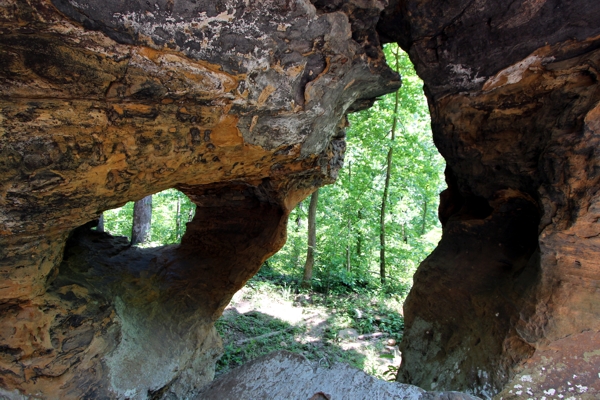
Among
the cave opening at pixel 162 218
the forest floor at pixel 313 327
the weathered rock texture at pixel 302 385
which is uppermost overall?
the cave opening at pixel 162 218

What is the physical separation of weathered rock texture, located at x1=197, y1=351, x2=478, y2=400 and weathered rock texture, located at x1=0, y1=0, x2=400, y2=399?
1349 mm

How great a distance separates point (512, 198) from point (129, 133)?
3.60 m

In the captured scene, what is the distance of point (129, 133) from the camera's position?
2.35 m

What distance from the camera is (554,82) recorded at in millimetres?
2891

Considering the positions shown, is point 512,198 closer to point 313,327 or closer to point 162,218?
point 313,327

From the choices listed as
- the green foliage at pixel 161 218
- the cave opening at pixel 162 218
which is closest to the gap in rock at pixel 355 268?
the cave opening at pixel 162 218

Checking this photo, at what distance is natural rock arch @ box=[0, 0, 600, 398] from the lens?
2.01m

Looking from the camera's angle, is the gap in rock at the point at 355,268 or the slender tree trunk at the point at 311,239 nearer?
the gap in rock at the point at 355,268

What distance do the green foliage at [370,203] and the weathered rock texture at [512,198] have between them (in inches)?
184

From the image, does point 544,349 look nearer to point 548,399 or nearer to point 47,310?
point 548,399

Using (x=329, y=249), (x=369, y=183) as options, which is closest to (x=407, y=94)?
(x=369, y=183)

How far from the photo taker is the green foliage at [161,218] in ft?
41.9

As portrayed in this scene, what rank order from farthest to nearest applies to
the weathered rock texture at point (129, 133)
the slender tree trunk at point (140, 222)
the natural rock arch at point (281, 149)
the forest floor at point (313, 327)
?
the slender tree trunk at point (140, 222) < the forest floor at point (313, 327) < the natural rock arch at point (281, 149) < the weathered rock texture at point (129, 133)

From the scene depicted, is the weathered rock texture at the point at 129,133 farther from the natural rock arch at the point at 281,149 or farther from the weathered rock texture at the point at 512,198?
the weathered rock texture at the point at 512,198
